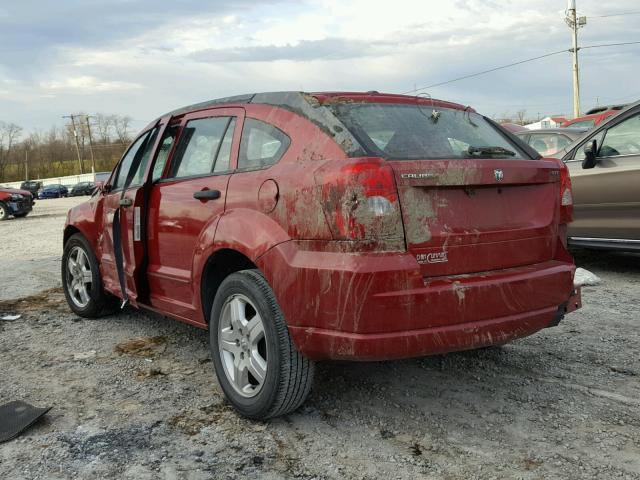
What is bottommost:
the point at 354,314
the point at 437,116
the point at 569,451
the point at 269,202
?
the point at 569,451

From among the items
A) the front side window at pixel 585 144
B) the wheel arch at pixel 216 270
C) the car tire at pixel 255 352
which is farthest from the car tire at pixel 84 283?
the front side window at pixel 585 144

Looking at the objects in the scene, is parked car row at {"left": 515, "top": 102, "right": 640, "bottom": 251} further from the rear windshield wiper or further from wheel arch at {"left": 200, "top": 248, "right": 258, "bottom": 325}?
wheel arch at {"left": 200, "top": 248, "right": 258, "bottom": 325}

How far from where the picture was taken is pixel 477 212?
9.72 feet

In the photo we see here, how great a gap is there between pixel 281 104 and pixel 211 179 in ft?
2.08

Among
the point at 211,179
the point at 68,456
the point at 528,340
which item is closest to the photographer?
the point at 68,456

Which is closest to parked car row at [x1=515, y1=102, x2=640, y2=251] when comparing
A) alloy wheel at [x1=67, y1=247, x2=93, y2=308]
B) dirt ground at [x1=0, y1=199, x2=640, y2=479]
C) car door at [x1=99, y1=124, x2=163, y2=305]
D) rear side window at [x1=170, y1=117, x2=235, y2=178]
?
dirt ground at [x1=0, y1=199, x2=640, y2=479]

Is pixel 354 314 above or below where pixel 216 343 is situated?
above

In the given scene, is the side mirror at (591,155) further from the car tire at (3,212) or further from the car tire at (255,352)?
the car tire at (3,212)

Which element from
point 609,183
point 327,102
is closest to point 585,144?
point 609,183

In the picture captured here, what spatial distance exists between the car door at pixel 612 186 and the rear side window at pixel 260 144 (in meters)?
4.23

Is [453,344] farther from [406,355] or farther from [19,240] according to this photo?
[19,240]

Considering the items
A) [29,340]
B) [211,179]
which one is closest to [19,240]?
[29,340]

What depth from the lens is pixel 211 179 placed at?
11.7 ft

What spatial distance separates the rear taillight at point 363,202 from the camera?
8.75ft
